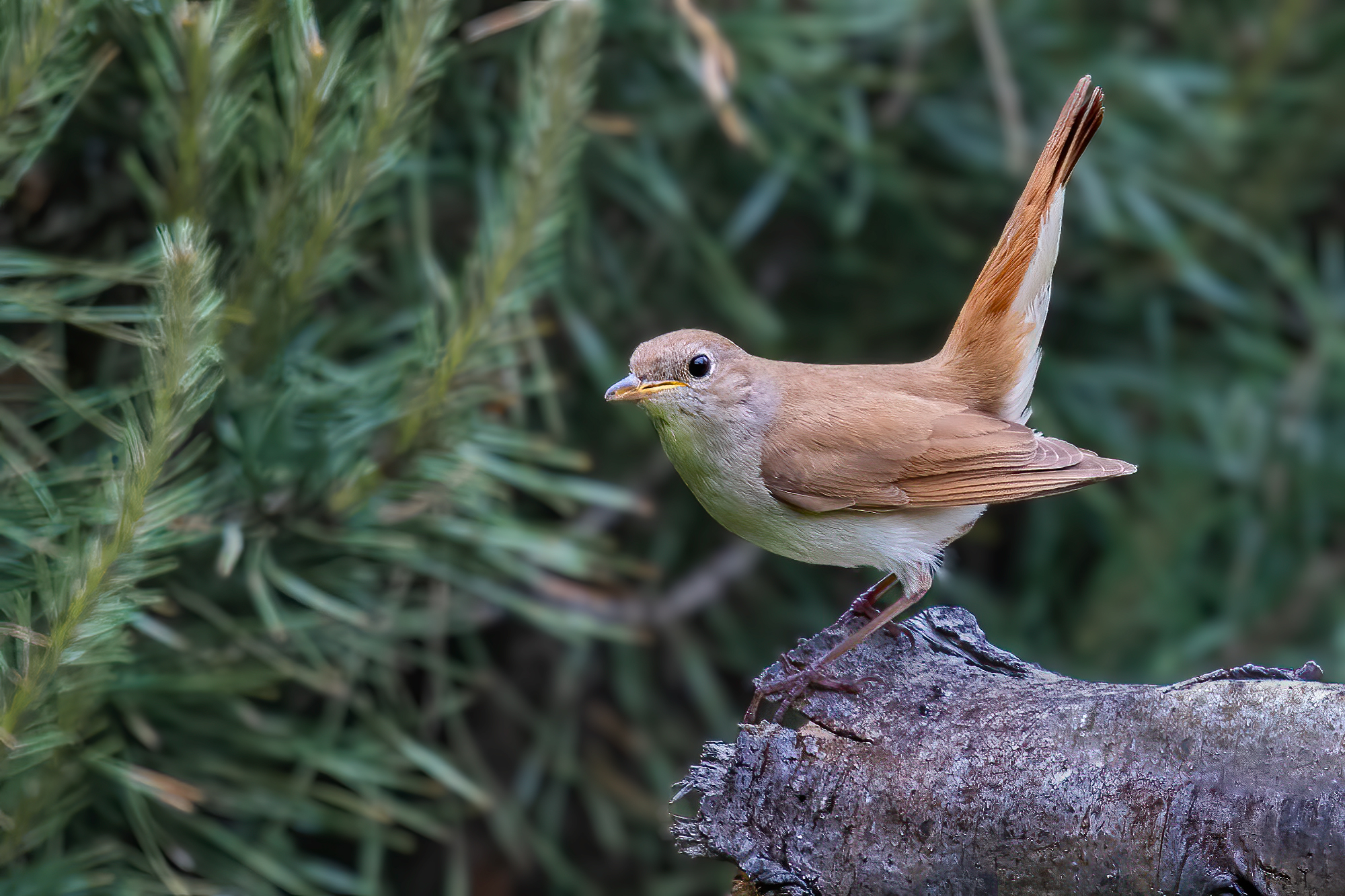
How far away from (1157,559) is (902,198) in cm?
89

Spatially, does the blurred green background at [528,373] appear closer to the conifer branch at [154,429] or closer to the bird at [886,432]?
the conifer branch at [154,429]

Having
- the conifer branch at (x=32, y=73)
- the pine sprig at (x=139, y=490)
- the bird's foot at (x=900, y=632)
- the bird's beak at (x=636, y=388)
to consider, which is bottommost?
the pine sprig at (x=139, y=490)

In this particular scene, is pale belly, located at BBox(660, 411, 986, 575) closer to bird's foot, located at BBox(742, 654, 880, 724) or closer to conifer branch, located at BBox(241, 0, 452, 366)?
→ bird's foot, located at BBox(742, 654, 880, 724)

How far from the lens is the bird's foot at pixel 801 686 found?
129cm

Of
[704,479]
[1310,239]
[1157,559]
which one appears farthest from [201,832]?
[1310,239]

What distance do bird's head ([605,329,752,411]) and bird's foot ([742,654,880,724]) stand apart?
1.40 ft

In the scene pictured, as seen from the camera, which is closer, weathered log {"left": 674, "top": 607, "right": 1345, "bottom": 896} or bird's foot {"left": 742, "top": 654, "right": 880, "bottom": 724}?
weathered log {"left": 674, "top": 607, "right": 1345, "bottom": 896}

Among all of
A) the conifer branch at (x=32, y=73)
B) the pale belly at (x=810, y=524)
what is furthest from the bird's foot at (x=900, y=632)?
the conifer branch at (x=32, y=73)

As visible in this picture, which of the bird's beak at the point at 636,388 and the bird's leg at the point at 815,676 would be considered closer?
the bird's leg at the point at 815,676

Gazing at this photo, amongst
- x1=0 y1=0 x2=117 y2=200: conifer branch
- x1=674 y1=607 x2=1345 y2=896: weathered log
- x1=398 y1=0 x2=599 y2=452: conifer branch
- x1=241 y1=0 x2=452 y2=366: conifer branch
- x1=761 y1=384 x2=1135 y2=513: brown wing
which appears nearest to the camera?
x1=674 y1=607 x2=1345 y2=896: weathered log

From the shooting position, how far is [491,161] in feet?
6.59

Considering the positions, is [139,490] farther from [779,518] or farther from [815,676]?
[779,518]

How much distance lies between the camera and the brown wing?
1.56m

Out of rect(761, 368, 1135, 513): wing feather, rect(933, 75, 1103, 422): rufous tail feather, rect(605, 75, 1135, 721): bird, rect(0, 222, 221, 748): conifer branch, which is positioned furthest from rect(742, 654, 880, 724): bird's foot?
rect(0, 222, 221, 748): conifer branch
